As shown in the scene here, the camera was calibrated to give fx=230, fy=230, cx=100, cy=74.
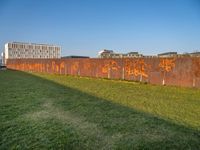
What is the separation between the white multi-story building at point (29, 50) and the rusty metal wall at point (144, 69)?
96681 millimetres

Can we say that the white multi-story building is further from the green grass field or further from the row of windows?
the green grass field

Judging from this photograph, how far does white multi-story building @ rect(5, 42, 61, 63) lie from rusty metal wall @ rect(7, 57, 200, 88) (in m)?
96.7

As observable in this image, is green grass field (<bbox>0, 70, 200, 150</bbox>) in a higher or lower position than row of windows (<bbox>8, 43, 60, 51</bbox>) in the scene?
lower

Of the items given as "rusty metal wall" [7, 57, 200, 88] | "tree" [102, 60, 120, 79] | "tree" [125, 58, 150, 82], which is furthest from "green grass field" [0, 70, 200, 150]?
"tree" [102, 60, 120, 79]

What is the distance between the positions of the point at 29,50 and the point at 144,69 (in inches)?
4566

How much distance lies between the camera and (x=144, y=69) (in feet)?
55.2

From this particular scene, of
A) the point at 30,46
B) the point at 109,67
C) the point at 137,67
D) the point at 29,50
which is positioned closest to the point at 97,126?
the point at 137,67

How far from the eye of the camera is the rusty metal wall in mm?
13446

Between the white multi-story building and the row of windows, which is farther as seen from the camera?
the row of windows

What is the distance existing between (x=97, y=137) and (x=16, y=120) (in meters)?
2.29

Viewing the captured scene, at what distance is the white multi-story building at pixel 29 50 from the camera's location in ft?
383

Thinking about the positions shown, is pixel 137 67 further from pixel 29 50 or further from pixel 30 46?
pixel 30 46

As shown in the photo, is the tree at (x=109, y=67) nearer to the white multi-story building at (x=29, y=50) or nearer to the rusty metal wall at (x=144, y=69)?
the rusty metal wall at (x=144, y=69)

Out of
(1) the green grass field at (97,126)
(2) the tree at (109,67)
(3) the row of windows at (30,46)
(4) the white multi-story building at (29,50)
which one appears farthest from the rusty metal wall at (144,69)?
(3) the row of windows at (30,46)
